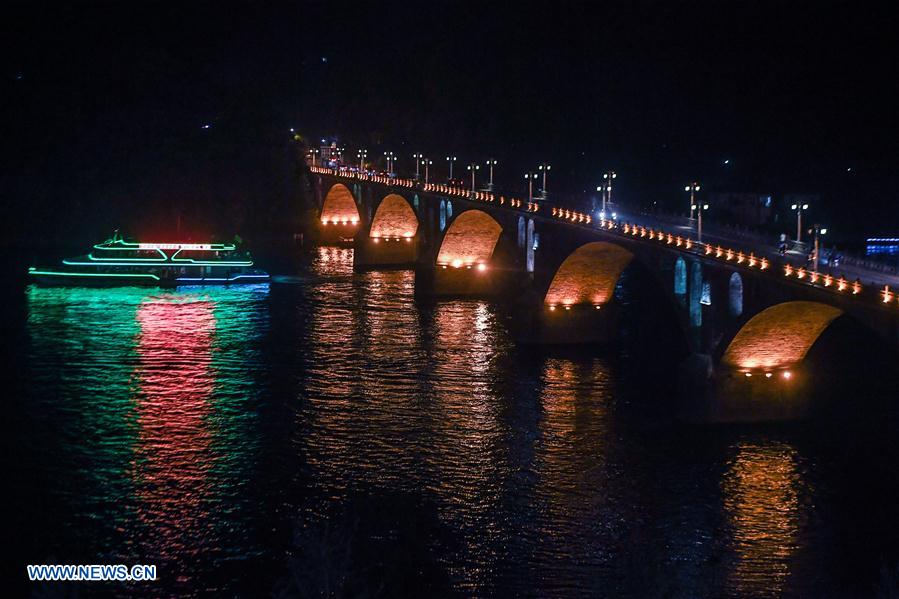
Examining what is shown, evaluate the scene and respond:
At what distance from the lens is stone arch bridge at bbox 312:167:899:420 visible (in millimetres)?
38938

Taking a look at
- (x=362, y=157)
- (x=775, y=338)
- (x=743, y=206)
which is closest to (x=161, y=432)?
(x=775, y=338)

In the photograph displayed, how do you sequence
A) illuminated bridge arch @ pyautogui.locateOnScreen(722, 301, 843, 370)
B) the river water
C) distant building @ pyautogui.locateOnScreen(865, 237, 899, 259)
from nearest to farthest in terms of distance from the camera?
the river water
illuminated bridge arch @ pyautogui.locateOnScreen(722, 301, 843, 370)
distant building @ pyautogui.locateOnScreen(865, 237, 899, 259)

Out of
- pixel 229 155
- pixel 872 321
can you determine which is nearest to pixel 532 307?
pixel 872 321

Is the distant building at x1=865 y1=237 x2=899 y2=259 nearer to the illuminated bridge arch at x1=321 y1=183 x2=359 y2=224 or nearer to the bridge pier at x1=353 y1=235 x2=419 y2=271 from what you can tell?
the bridge pier at x1=353 y1=235 x2=419 y2=271

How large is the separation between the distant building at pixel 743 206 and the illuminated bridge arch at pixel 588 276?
3141 cm

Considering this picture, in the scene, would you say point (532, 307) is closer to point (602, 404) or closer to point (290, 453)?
point (602, 404)

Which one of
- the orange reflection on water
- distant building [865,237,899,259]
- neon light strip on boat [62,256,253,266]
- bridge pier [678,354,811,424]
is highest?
distant building [865,237,899,259]

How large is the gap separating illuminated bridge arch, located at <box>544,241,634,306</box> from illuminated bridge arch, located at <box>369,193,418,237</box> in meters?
45.7

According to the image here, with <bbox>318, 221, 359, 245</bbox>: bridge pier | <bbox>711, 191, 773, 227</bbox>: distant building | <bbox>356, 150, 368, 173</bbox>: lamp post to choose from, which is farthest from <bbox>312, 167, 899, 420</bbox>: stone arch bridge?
<bbox>356, 150, 368, 173</bbox>: lamp post

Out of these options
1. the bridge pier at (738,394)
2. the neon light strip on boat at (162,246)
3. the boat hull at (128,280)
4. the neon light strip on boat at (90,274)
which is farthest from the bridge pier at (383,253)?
the bridge pier at (738,394)

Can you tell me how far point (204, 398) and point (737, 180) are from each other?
64782 millimetres

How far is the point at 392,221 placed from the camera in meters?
107

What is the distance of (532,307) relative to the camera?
5994 centimetres

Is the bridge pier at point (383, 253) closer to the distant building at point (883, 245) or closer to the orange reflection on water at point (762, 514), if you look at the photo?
the distant building at point (883, 245)
